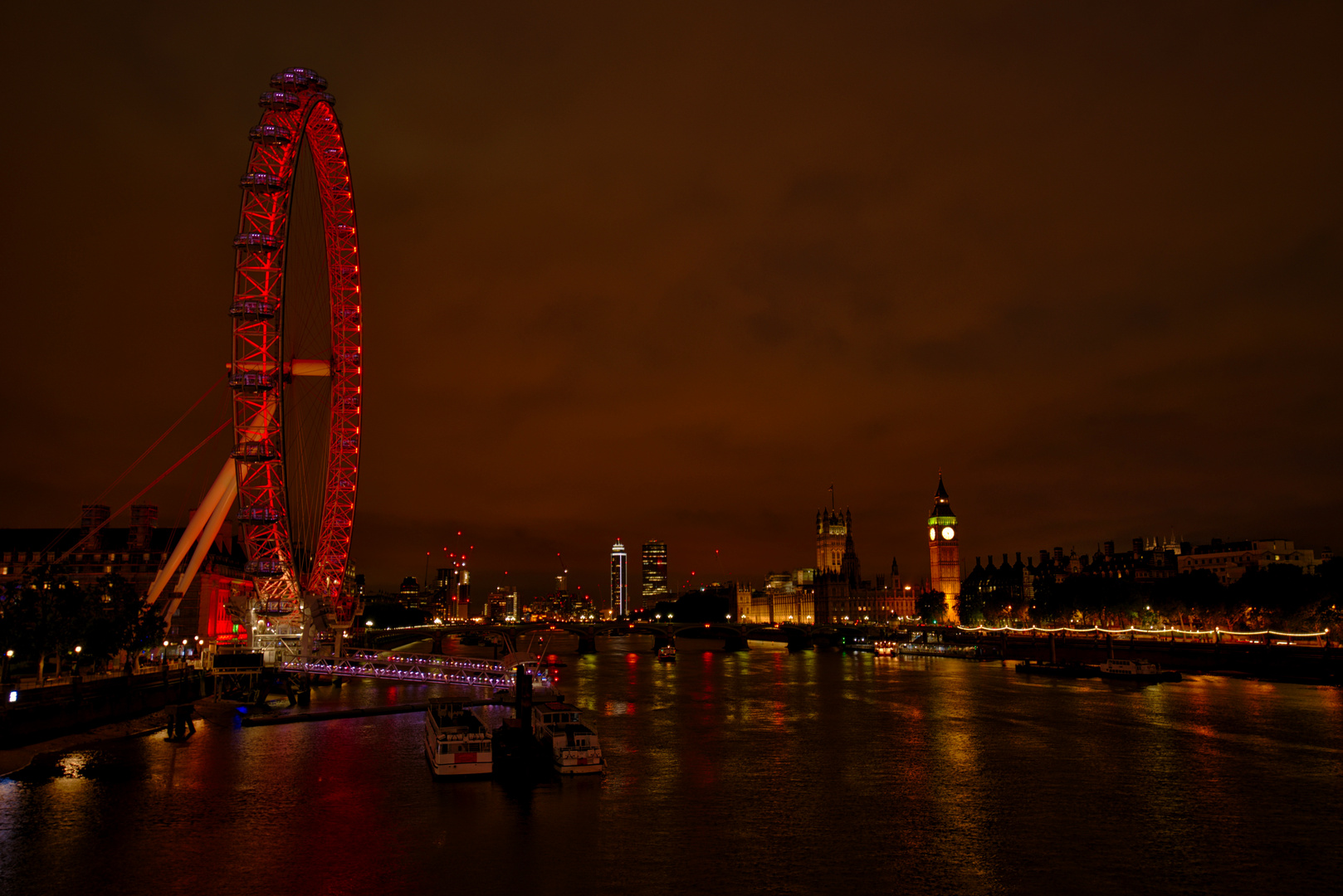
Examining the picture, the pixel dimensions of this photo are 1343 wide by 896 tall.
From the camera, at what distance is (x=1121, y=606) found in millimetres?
111812

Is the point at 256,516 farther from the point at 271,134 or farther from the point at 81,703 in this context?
the point at 271,134

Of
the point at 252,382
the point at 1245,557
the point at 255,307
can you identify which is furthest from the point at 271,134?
the point at 1245,557

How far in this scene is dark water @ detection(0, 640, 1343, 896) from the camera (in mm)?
24016

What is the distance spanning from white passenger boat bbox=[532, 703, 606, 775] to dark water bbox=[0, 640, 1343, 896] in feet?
2.62

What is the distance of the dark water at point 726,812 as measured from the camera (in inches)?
945

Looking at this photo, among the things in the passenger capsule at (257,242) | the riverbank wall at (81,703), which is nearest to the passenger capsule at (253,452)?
the passenger capsule at (257,242)

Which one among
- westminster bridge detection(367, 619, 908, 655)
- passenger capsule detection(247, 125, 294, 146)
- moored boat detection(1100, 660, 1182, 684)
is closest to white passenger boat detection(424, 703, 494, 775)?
passenger capsule detection(247, 125, 294, 146)

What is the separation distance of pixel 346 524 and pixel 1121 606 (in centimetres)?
7980

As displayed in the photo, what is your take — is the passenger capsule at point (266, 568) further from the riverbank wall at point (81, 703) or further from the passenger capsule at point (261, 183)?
the passenger capsule at point (261, 183)

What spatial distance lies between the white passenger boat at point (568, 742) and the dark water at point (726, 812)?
0.80 m

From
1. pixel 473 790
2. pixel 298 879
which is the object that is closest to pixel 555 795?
pixel 473 790

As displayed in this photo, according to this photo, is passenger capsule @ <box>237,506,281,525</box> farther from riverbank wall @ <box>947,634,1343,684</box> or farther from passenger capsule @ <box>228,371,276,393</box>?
riverbank wall @ <box>947,634,1343,684</box>

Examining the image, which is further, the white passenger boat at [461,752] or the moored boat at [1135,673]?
the moored boat at [1135,673]

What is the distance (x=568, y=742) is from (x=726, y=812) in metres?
8.12
